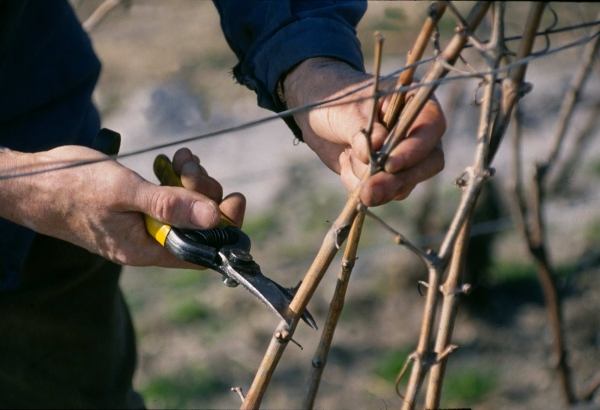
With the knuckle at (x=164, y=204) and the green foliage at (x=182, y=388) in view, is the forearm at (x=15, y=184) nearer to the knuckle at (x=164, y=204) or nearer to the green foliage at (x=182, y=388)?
the knuckle at (x=164, y=204)

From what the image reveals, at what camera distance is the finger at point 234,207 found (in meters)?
1.43

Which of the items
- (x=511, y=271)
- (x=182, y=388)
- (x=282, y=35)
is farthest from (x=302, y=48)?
(x=511, y=271)

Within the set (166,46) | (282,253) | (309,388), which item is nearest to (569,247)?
(282,253)

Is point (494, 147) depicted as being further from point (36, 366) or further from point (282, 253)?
point (282, 253)

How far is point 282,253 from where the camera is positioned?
336 centimetres

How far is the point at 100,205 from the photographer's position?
123 cm

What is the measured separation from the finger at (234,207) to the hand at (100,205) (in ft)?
0.53

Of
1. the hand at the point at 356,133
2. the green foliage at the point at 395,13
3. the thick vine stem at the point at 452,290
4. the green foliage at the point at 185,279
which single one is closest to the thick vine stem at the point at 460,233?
the thick vine stem at the point at 452,290

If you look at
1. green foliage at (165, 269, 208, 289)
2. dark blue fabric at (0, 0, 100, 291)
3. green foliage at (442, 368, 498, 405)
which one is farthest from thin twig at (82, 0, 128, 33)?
green foliage at (442, 368, 498, 405)

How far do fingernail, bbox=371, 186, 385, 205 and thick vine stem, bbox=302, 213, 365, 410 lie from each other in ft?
0.27

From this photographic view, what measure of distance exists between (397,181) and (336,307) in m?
0.24

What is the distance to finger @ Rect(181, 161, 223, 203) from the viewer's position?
1441 millimetres

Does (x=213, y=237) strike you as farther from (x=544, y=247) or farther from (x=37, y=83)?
(x=544, y=247)

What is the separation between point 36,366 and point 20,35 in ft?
2.87
